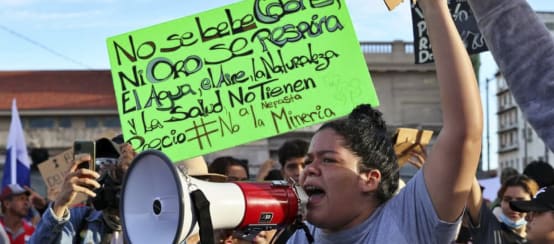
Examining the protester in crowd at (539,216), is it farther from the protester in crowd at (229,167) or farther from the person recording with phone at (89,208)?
the protester in crowd at (229,167)

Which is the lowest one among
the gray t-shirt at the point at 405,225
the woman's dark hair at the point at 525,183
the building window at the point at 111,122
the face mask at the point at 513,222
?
the face mask at the point at 513,222

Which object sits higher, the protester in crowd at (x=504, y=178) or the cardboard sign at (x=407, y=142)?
the cardboard sign at (x=407, y=142)

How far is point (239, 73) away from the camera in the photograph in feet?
16.8

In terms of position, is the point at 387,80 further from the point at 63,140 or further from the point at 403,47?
the point at 63,140

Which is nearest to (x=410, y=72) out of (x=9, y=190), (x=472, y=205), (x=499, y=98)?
(x=9, y=190)

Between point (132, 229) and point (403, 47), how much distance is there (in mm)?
45416

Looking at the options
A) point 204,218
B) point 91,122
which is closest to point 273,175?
point 204,218

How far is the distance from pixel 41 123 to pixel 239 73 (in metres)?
58.6

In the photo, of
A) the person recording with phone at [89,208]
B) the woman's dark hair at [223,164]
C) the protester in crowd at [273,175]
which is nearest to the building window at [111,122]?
the protester in crowd at [273,175]

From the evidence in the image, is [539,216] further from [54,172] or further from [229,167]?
[54,172]

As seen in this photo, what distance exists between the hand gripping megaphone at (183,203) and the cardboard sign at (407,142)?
313 cm

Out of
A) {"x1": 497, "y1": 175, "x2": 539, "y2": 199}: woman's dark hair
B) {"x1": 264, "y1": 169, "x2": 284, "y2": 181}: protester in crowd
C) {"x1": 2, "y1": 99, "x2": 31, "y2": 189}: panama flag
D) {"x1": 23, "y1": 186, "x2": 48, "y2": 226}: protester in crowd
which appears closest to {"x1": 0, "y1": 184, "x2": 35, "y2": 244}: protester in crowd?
{"x1": 23, "y1": 186, "x2": 48, "y2": 226}: protester in crowd

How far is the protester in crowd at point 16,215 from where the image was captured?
7887mm

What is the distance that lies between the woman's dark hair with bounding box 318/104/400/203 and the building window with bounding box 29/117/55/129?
60.5m
